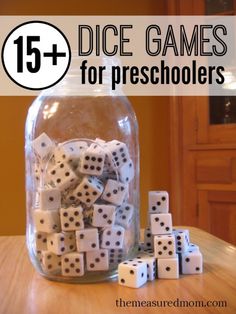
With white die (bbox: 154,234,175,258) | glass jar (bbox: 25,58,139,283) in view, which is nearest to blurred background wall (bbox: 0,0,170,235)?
glass jar (bbox: 25,58,139,283)

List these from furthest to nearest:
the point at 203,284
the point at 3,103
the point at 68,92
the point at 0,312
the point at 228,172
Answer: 1. the point at 3,103
2. the point at 228,172
3. the point at 68,92
4. the point at 203,284
5. the point at 0,312

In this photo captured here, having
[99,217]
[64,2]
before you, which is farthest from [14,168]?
[99,217]

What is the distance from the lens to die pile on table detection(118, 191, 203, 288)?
699 mm

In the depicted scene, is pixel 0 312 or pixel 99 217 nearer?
pixel 0 312

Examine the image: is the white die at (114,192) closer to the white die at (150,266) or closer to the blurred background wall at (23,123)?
the white die at (150,266)

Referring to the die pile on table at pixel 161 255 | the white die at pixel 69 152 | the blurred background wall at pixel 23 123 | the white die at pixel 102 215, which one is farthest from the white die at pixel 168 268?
the blurred background wall at pixel 23 123

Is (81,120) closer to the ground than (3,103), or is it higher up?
closer to the ground

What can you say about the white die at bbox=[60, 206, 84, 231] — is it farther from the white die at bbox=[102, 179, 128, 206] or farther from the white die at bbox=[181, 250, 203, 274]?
the white die at bbox=[181, 250, 203, 274]

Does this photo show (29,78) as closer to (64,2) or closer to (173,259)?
(64,2)

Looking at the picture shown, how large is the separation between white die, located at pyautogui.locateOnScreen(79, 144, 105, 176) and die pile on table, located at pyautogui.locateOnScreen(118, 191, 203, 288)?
0.14 meters

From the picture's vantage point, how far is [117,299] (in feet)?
2.08

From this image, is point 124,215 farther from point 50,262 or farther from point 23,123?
point 23,123

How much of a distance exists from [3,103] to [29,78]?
0.62 ft

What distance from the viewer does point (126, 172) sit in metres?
0.77
